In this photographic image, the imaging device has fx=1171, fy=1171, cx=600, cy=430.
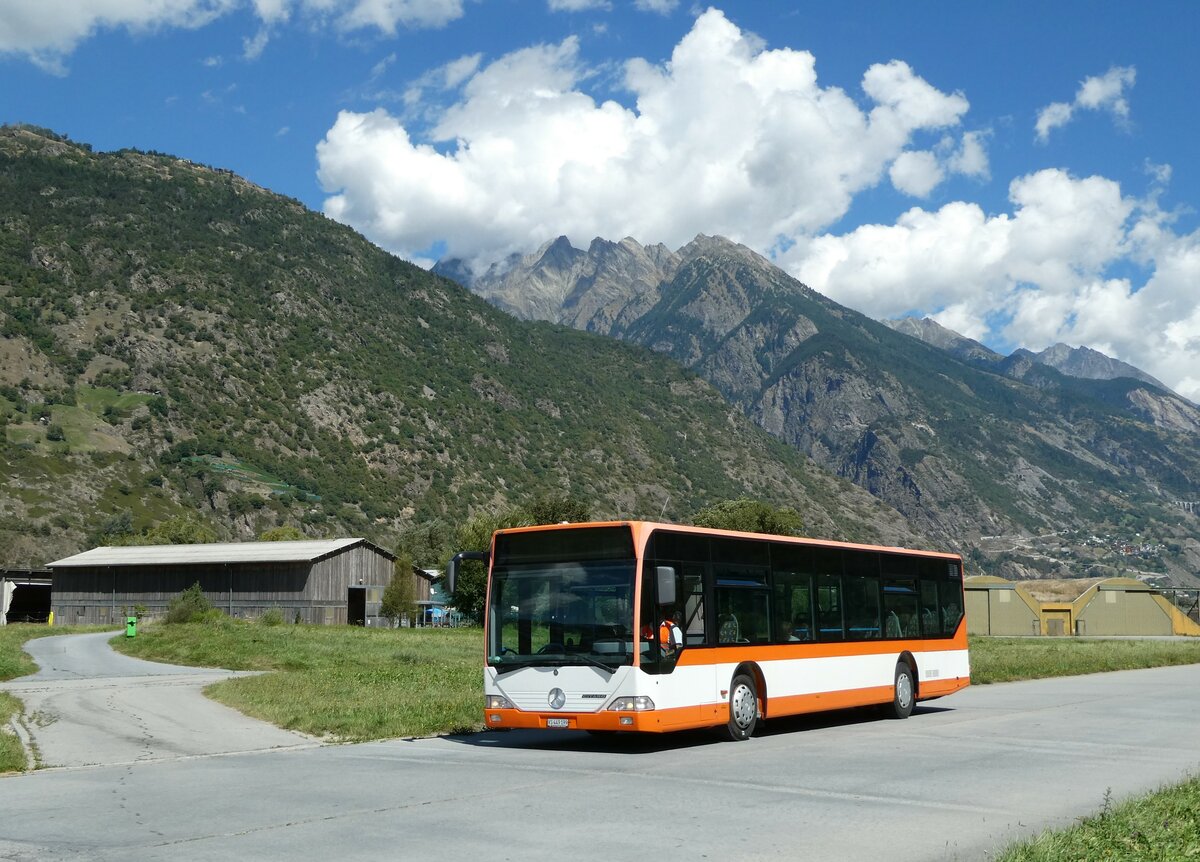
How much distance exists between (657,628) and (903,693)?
820cm

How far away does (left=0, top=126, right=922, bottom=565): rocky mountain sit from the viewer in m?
127

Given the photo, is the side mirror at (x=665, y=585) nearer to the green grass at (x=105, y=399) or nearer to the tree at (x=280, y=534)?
the tree at (x=280, y=534)

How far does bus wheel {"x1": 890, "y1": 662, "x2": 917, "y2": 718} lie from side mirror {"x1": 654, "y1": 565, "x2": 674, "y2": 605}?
813 cm

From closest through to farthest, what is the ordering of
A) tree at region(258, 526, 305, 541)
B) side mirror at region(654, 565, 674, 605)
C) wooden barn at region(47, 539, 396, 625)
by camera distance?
side mirror at region(654, 565, 674, 605)
wooden barn at region(47, 539, 396, 625)
tree at region(258, 526, 305, 541)

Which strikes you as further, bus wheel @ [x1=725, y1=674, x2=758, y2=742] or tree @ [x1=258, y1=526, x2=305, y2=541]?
tree @ [x1=258, y1=526, x2=305, y2=541]

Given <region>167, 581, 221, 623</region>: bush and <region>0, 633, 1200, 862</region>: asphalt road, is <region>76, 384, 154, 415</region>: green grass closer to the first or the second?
<region>167, 581, 221, 623</region>: bush

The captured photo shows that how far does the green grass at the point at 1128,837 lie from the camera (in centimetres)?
783

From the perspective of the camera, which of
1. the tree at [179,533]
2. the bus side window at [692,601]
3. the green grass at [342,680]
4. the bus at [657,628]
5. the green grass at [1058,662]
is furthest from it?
the tree at [179,533]

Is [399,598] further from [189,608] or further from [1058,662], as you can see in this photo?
[1058,662]

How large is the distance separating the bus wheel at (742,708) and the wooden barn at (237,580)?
65.1m

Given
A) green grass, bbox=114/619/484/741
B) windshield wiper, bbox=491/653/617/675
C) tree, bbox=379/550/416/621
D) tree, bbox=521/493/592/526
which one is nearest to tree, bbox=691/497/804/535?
tree, bbox=521/493/592/526

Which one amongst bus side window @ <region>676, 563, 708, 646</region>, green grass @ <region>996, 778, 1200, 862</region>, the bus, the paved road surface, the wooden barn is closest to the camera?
green grass @ <region>996, 778, 1200, 862</region>

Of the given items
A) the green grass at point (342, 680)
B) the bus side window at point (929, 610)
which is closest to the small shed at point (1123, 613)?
the green grass at point (342, 680)

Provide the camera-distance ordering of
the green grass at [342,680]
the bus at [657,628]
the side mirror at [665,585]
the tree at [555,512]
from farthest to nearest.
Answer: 1. the tree at [555,512]
2. the green grass at [342,680]
3. the bus at [657,628]
4. the side mirror at [665,585]
